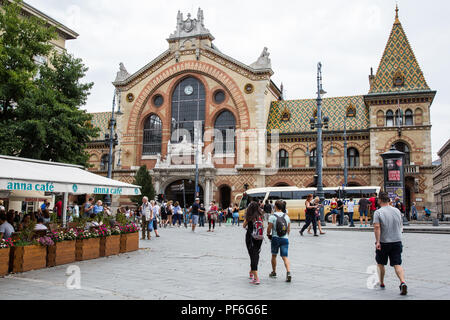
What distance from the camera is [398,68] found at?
3894cm

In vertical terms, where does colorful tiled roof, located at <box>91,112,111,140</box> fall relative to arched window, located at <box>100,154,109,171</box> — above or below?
above

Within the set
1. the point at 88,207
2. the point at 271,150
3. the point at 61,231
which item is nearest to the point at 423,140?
the point at 271,150

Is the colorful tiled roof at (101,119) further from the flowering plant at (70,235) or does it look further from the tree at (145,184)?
the flowering plant at (70,235)

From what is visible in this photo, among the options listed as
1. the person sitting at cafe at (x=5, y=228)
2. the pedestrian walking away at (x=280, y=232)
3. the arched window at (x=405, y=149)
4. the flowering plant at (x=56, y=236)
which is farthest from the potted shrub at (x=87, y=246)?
the arched window at (x=405, y=149)

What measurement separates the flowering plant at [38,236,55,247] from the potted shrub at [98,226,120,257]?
2075 millimetres

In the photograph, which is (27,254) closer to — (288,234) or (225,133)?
(288,234)

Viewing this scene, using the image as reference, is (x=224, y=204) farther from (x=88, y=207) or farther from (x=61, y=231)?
(x=61, y=231)

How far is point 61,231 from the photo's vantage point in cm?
1109

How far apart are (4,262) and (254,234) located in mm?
5508

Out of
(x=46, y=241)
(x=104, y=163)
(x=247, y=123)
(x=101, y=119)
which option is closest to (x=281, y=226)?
(x=46, y=241)

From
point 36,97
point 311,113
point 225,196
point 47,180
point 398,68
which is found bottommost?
point 47,180

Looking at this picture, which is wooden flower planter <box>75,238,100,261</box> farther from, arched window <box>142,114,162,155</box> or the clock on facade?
the clock on facade

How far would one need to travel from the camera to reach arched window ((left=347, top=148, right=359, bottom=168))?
130 ft

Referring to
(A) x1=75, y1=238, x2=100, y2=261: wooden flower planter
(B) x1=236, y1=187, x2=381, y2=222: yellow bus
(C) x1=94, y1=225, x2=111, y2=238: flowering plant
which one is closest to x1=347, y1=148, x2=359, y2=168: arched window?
(B) x1=236, y1=187, x2=381, y2=222: yellow bus
